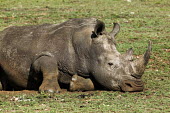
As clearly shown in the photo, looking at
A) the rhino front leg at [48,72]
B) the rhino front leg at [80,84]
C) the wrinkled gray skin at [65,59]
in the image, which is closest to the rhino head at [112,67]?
the wrinkled gray skin at [65,59]

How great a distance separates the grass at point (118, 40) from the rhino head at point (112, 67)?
0.20m

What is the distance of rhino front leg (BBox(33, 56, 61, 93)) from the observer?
9352mm

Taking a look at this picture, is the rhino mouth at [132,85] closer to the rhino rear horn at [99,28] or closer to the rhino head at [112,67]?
the rhino head at [112,67]

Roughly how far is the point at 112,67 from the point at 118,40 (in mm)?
5963

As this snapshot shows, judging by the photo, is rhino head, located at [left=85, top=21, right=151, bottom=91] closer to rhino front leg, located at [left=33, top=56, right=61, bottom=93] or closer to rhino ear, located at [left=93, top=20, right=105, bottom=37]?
rhino ear, located at [left=93, top=20, right=105, bottom=37]

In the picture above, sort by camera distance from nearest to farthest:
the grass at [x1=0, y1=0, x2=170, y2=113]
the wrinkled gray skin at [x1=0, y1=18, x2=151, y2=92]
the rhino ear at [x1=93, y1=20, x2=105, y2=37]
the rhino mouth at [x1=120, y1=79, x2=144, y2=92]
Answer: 1. the grass at [x1=0, y1=0, x2=170, y2=113]
2. the rhino mouth at [x1=120, y1=79, x2=144, y2=92]
3. the wrinkled gray skin at [x1=0, y1=18, x2=151, y2=92]
4. the rhino ear at [x1=93, y1=20, x2=105, y2=37]

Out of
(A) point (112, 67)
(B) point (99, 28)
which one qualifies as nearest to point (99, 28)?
(B) point (99, 28)

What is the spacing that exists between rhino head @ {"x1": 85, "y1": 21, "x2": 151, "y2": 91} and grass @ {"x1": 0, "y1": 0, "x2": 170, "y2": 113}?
20 cm

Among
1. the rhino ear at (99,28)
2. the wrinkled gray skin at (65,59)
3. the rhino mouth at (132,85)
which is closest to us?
the rhino mouth at (132,85)

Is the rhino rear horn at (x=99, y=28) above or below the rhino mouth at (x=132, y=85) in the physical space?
above

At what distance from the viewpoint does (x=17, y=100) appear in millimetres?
8633

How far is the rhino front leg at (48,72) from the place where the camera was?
9.35m

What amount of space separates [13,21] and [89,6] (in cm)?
553

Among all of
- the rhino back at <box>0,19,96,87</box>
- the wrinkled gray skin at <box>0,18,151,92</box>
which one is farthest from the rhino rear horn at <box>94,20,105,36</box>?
the rhino back at <box>0,19,96,87</box>
